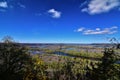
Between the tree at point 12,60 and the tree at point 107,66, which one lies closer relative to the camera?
the tree at point 107,66

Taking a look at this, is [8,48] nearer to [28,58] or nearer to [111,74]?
[28,58]

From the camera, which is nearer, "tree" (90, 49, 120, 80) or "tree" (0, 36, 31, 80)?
"tree" (90, 49, 120, 80)

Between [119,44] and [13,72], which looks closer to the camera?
[119,44]

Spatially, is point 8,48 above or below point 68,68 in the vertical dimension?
above

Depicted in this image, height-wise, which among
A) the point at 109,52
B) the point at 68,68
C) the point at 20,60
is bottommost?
the point at 68,68

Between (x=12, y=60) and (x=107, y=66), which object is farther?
(x=12, y=60)

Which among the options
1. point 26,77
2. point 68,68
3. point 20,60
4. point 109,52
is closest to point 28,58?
point 20,60

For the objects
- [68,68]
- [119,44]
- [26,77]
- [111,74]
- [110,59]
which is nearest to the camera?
[119,44]

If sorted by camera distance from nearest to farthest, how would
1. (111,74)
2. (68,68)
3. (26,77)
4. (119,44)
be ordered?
(119,44)
(111,74)
(26,77)
(68,68)
